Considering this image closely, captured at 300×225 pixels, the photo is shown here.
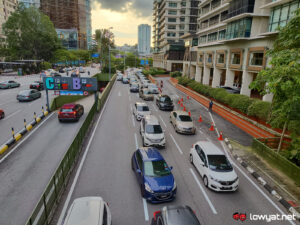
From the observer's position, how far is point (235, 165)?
13.3m

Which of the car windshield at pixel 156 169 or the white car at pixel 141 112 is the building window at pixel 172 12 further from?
the car windshield at pixel 156 169

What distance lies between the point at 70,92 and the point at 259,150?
20.7 metres

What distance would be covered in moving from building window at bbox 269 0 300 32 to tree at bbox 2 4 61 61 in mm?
70097

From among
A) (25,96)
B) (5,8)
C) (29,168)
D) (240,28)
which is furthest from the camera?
(5,8)

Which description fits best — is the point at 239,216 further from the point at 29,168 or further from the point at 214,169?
the point at 29,168

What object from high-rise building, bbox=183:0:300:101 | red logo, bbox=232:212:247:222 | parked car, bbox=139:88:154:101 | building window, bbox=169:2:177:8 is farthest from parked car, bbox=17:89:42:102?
building window, bbox=169:2:177:8

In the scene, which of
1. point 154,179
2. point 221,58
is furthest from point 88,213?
point 221,58

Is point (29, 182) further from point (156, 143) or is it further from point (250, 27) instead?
point (250, 27)

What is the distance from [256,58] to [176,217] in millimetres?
27616

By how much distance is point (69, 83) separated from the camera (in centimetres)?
2347

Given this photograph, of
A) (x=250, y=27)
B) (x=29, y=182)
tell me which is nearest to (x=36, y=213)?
(x=29, y=182)

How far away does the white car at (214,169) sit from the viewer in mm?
10094

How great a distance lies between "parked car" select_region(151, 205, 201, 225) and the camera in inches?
259

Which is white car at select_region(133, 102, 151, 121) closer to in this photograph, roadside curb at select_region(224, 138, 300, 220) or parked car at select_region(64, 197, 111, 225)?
roadside curb at select_region(224, 138, 300, 220)
